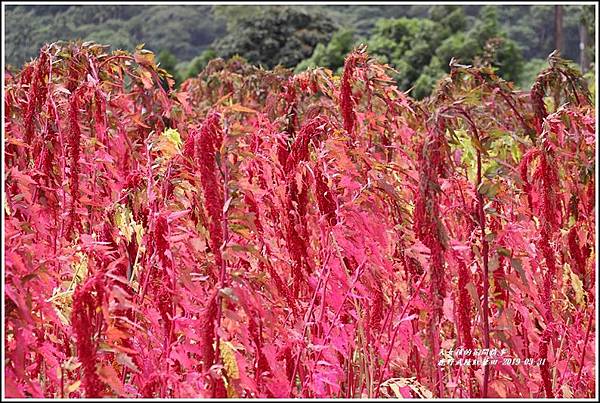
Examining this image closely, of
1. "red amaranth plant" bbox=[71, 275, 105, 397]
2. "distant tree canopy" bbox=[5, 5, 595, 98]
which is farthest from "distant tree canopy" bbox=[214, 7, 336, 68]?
"red amaranth plant" bbox=[71, 275, 105, 397]

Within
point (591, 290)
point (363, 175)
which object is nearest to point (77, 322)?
point (363, 175)

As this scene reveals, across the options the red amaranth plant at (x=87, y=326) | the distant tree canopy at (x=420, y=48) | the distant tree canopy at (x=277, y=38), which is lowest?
the red amaranth plant at (x=87, y=326)

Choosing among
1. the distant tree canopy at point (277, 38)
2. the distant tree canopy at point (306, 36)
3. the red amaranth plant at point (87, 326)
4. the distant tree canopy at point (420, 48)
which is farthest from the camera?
the distant tree canopy at point (277, 38)

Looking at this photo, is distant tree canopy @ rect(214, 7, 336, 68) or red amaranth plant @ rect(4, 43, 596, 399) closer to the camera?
red amaranth plant @ rect(4, 43, 596, 399)

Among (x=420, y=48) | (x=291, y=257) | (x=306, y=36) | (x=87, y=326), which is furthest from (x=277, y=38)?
(x=87, y=326)

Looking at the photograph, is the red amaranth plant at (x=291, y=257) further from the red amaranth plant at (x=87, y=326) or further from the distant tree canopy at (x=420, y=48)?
the distant tree canopy at (x=420, y=48)

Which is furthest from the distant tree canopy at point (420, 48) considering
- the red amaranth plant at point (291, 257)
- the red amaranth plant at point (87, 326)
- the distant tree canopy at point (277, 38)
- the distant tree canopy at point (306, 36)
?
the red amaranth plant at point (87, 326)

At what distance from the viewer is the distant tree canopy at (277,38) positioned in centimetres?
1493

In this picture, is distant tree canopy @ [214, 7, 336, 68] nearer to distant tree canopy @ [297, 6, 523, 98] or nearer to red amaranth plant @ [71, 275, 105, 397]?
distant tree canopy @ [297, 6, 523, 98]

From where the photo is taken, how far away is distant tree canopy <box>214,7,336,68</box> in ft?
49.0

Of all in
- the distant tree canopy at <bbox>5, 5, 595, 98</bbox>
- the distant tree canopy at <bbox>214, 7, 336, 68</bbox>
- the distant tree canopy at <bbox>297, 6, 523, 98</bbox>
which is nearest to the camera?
the distant tree canopy at <bbox>5, 5, 595, 98</bbox>

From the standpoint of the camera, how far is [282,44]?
15.3 m

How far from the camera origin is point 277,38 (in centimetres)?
1526

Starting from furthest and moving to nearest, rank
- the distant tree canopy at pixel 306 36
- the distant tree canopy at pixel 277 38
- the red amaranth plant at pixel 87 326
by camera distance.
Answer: the distant tree canopy at pixel 277 38
the distant tree canopy at pixel 306 36
the red amaranth plant at pixel 87 326
